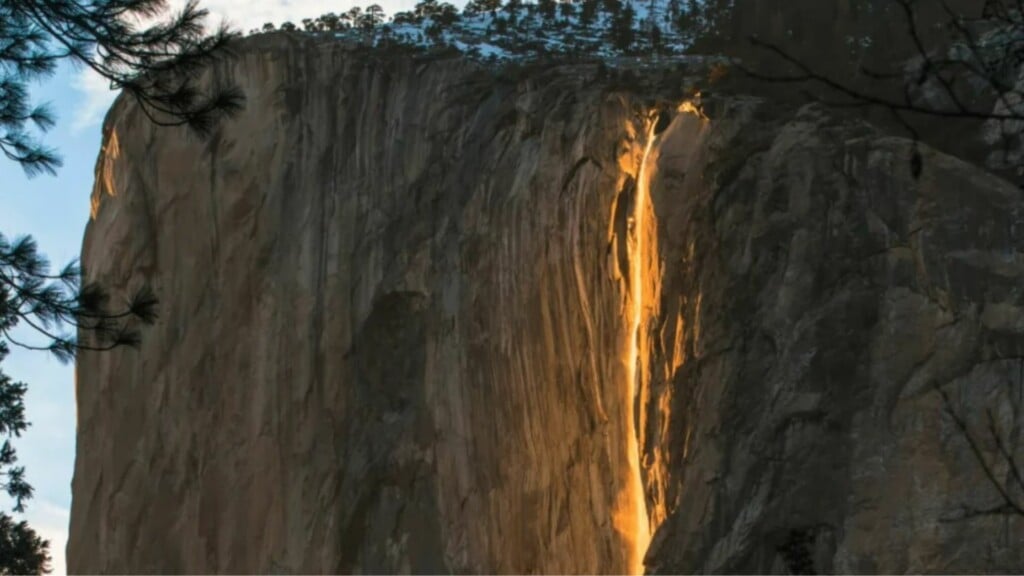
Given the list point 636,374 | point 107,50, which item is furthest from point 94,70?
point 636,374

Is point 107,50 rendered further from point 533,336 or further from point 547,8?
point 547,8

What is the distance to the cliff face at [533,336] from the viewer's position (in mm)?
24000

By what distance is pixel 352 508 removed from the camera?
32938mm

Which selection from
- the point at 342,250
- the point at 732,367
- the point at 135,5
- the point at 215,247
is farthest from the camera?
the point at 215,247

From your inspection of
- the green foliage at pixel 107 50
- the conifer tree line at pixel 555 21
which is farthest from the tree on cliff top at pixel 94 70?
the conifer tree line at pixel 555 21

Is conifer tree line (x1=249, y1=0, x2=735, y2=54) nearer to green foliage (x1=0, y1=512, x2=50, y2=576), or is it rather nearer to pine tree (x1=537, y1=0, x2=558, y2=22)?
pine tree (x1=537, y1=0, x2=558, y2=22)

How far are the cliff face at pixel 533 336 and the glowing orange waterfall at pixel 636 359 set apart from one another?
2.3 inches

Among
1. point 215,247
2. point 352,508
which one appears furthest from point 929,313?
point 215,247

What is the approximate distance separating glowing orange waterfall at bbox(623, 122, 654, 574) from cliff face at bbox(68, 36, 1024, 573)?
2.3 inches

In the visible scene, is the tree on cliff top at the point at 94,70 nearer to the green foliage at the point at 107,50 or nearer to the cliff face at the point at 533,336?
the green foliage at the point at 107,50

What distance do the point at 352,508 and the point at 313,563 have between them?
4.52ft

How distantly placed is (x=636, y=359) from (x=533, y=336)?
2434mm

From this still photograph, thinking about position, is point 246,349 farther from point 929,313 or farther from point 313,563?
point 929,313

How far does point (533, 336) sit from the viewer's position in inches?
1188
